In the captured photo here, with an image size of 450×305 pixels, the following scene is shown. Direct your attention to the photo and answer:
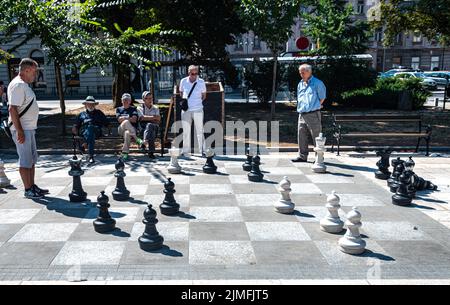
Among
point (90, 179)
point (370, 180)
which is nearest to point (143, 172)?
point (90, 179)

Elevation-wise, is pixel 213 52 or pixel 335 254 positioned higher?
pixel 213 52

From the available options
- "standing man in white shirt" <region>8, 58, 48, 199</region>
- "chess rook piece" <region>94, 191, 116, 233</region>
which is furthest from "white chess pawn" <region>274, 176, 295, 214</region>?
"standing man in white shirt" <region>8, 58, 48, 199</region>

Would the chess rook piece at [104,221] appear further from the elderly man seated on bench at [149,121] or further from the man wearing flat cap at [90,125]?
the elderly man seated on bench at [149,121]

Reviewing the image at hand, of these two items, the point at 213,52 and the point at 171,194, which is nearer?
the point at 171,194

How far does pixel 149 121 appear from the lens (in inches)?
384

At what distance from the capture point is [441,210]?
20.3ft

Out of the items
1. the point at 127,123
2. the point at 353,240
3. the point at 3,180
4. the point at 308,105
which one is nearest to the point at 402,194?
the point at 353,240

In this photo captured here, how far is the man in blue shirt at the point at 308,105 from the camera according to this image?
352 inches

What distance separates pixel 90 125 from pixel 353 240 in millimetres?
6292

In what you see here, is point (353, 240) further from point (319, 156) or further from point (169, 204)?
point (319, 156)

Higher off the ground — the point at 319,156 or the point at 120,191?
the point at 319,156
